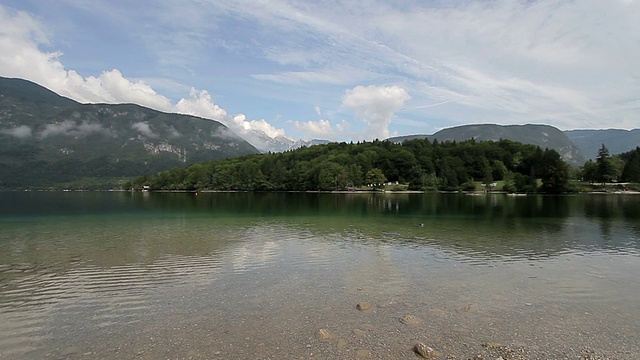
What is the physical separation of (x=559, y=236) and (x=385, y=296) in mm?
27888

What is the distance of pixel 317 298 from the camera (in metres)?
17.6

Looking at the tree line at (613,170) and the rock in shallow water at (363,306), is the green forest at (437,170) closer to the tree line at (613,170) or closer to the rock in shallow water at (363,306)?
the tree line at (613,170)

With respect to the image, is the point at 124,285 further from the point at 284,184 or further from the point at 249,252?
the point at 284,184

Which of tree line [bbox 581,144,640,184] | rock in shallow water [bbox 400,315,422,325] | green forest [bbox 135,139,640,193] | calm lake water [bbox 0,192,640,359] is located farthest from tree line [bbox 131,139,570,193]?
rock in shallow water [bbox 400,315,422,325]

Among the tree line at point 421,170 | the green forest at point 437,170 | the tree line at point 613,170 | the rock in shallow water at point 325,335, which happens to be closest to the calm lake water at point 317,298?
the rock in shallow water at point 325,335

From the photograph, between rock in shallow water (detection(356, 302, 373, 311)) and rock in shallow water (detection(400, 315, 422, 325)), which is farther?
rock in shallow water (detection(356, 302, 373, 311))

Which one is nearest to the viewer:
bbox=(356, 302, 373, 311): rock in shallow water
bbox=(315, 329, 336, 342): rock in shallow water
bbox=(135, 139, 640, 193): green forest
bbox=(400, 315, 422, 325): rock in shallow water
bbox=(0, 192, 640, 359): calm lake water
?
bbox=(0, 192, 640, 359): calm lake water

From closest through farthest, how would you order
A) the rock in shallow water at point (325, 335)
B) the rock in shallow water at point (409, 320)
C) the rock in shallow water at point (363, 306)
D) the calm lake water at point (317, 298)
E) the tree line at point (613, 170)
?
the calm lake water at point (317, 298)
the rock in shallow water at point (325, 335)
the rock in shallow water at point (409, 320)
the rock in shallow water at point (363, 306)
the tree line at point (613, 170)

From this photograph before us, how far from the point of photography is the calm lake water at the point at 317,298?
41.0 feet

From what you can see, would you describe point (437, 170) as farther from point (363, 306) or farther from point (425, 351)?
point (425, 351)

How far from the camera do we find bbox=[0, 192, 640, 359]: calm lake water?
12500 millimetres

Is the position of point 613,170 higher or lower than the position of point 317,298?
higher

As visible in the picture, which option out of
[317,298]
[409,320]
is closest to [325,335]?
[409,320]

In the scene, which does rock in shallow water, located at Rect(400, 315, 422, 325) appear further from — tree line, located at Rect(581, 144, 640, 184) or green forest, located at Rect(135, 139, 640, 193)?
tree line, located at Rect(581, 144, 640, 184)
